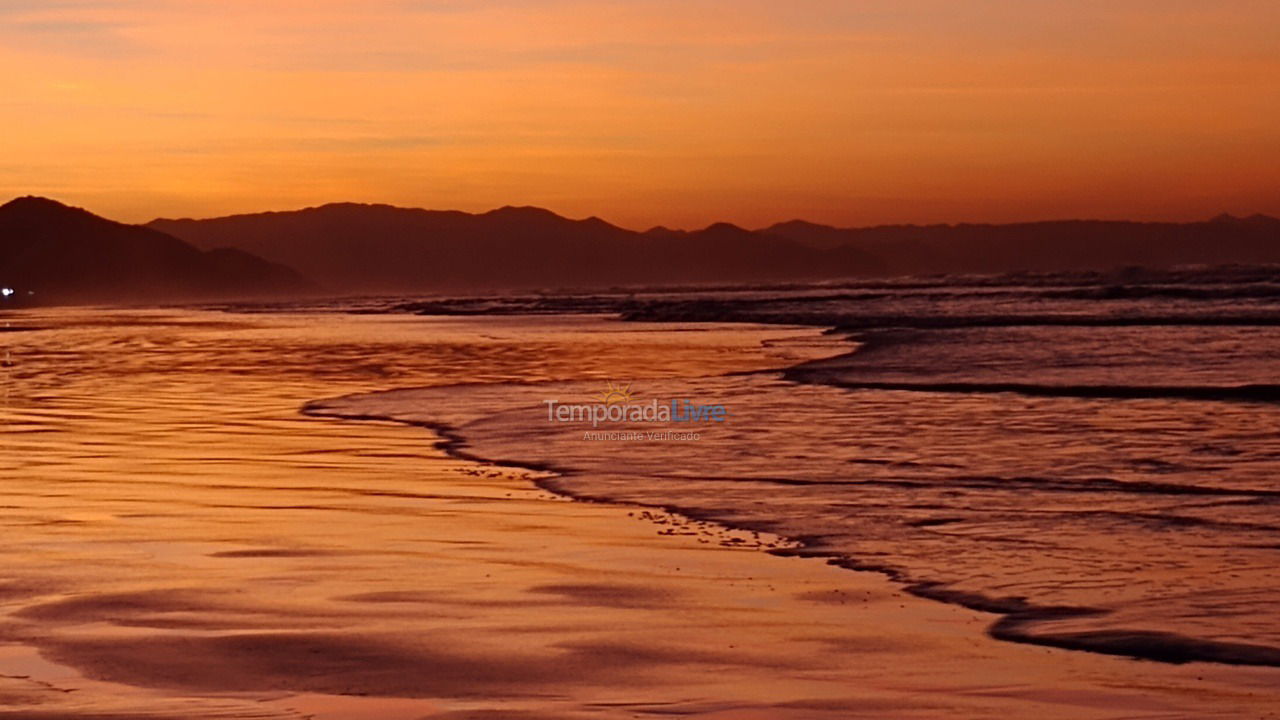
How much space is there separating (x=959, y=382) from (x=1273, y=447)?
25.8 ft

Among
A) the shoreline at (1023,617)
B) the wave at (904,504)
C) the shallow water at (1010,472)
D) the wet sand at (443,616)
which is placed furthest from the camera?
the shallow water at (1010,472)

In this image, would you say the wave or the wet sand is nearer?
the wet sand

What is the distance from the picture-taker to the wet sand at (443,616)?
5.78 meters

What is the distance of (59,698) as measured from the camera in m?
5.73

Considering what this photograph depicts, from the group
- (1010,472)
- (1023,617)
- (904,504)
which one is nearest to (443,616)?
(1023,617)

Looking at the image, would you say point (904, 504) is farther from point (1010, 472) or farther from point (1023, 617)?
point (1023, 617)

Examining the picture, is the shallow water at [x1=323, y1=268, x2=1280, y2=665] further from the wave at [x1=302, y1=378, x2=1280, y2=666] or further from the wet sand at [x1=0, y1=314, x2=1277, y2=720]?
the wet sand at [x1=0, y1=314, x2=1277, y2=720]

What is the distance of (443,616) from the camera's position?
718cm

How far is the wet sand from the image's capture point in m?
5.78

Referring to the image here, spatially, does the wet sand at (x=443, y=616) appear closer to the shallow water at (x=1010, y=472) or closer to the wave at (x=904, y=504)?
the wave at (x=904, y=504)

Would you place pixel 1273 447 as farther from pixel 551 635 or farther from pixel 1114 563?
pixel 551 635

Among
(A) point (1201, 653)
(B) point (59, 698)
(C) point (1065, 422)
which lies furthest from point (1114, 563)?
(C) point (1065, 422)

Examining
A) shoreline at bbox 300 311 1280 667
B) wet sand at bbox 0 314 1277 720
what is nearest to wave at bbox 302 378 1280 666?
shoreline at bbox 300 311 1280 667

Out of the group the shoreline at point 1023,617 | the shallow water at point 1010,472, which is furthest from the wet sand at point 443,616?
the shallow water at point 1010,472
